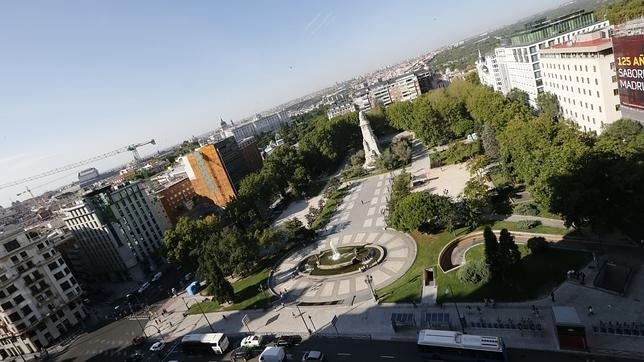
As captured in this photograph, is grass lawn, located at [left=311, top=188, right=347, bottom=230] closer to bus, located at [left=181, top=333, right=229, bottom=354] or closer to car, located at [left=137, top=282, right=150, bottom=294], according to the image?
bus, located at [left=181, top=333, right=229, bottom=354]

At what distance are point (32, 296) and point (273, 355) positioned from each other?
53.4 metres

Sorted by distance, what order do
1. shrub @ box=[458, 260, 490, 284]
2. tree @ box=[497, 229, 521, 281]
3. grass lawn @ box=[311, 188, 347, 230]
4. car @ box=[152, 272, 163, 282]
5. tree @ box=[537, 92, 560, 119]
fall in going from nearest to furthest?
1. tree @ box=[497, 229, 521, 281]
2. shrub @ box=[458, 260, 490, 284]
3. grass lawn @ box=[311, 188, 347, 230]
4. car @ box=[152, 272, 163, 282]
5. tree @ box=[537, 92, 560, 119]

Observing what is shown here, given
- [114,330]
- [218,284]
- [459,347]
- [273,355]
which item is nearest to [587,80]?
[459,347]

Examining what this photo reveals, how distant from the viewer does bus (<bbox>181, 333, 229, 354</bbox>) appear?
154 ft

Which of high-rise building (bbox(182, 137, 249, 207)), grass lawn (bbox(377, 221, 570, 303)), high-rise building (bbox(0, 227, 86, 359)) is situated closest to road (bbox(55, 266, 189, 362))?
high-rise building (bbox(0, 227, 86, 359))

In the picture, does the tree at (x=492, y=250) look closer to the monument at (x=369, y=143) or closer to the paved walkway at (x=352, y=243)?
the paved walkway at (x=352, y=243)

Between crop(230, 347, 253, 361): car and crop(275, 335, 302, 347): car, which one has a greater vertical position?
crop(230, 347, 253, 361): car

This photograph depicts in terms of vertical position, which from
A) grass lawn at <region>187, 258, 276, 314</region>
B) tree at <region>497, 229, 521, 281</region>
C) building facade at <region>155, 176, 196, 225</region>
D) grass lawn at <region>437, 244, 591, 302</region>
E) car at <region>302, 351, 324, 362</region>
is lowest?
grass lawn at <region>437, 244, 591, 302</region>

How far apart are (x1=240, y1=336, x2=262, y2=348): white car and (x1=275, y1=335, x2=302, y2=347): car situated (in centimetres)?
215

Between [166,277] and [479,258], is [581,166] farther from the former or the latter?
[166,277]

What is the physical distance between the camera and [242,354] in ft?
145

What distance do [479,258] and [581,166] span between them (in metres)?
15.6

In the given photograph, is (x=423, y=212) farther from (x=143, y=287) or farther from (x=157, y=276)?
(x=143, y=287)

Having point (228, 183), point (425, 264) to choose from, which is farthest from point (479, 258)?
point (228, 183)
